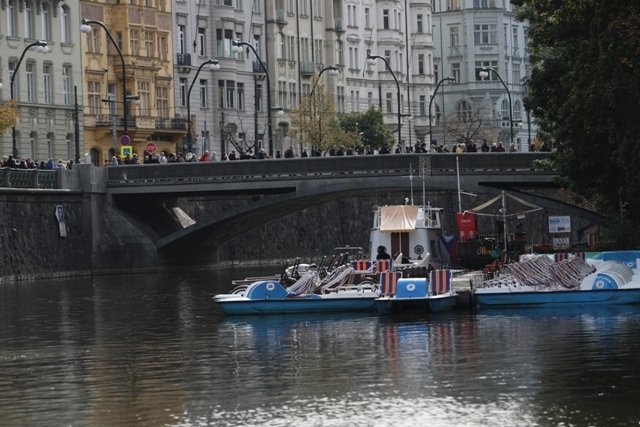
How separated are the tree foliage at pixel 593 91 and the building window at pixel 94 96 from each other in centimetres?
5183

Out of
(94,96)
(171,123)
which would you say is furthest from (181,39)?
(94,96)

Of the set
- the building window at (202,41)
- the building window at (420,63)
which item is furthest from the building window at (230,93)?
the building window at (420,63)

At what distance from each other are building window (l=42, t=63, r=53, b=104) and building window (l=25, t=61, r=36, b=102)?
3.60 ft

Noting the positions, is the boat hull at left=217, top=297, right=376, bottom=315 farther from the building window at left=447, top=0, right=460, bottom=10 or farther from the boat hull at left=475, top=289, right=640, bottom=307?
the building window at left=447, top=0, right=460, bottom=10

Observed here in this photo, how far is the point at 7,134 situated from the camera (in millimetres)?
→ 121875

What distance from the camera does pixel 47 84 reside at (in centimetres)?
12631

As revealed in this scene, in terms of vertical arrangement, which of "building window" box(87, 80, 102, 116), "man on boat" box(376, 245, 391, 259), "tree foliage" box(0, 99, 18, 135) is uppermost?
"building window" box(87, 80, 102, 116)

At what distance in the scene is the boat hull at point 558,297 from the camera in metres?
69.3

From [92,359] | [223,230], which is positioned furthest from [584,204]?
[92,359]

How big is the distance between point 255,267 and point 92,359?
6748 centimetres

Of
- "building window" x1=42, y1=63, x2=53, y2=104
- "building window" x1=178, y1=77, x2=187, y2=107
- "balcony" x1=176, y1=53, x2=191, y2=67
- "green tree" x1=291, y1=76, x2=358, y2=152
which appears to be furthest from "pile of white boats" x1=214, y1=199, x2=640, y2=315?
"green tree" x1=291, y1=76, x2=358, y2=152

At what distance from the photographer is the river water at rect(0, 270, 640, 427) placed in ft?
151

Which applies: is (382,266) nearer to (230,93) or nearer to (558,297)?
(558,297)

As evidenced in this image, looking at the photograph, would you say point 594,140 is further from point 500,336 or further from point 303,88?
point 303,88
